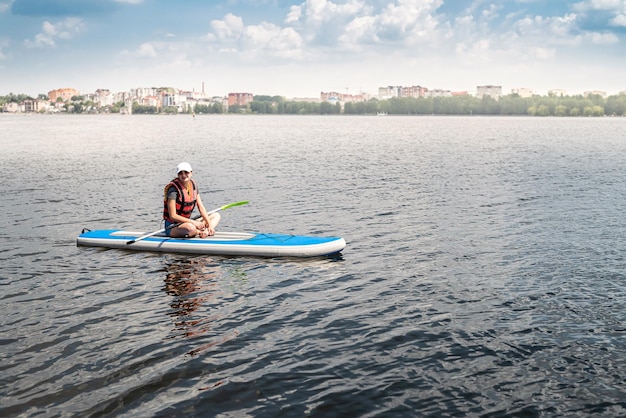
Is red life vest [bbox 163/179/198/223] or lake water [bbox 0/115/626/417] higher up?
red life vest [bbox 163/179/198/223]

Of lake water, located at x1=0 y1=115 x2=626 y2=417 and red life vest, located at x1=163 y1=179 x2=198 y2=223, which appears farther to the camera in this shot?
red life vest, located at x1=163 y1=179 x2=198 y2=223

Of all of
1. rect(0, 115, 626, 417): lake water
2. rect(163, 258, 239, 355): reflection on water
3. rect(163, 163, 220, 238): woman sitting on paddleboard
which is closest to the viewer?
rect(0, 115, 626, 417): lake water

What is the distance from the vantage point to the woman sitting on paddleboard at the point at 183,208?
15680 mm

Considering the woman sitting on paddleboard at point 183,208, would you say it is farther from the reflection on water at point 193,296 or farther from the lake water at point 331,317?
the reflection on water at point 193,296

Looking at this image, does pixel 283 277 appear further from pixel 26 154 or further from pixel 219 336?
pixel 26 154

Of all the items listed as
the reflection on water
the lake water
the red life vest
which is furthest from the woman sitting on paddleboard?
the reflection on water

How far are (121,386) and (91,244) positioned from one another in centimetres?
884

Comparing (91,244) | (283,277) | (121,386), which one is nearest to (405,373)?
(121,386)

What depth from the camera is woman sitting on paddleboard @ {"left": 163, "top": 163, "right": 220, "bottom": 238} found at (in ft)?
51.4

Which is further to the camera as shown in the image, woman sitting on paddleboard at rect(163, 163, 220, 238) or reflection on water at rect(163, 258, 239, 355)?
woman sitting on paddleboard at rect(163, 163, 220, 238)

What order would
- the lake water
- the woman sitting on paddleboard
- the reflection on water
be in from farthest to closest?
the woman sitting on paddleboard → the reflection on water → the lake water

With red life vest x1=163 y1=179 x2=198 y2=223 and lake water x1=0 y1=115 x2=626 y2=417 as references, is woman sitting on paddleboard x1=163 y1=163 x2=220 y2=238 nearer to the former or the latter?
red life vest x1=163 y1=179 x2=198 y2=223

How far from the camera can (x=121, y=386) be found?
28.3 ft

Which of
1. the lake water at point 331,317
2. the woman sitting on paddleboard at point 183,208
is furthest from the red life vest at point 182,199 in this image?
the lake water at point 331,317
